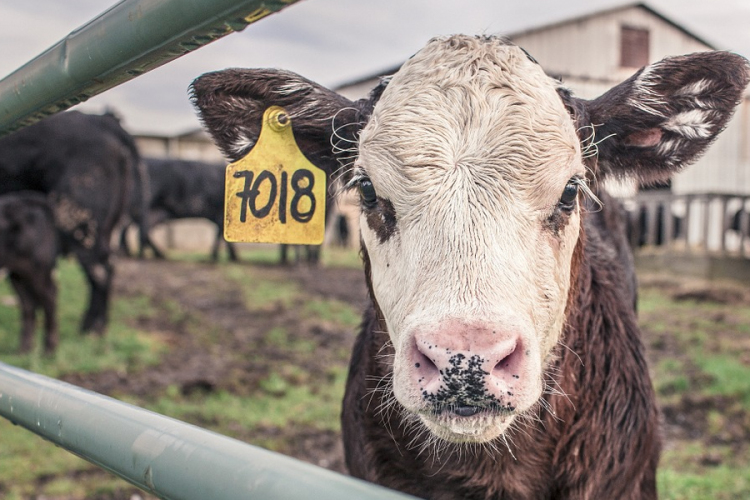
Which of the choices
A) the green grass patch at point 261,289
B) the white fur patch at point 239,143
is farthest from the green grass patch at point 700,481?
the green grass patch at point 261,289

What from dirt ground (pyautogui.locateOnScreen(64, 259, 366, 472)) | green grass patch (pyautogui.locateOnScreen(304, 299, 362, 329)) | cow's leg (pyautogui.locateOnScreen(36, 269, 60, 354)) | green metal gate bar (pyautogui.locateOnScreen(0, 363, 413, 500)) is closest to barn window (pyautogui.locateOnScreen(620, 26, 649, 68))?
dirt ground (pyautogui.locateOnScreen(64, 259, 366, 472))

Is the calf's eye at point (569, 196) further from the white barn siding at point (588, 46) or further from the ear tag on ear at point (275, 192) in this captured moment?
the white barn siding at point (588, 46)

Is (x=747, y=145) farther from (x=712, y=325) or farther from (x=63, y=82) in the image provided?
(x=63, y=82)

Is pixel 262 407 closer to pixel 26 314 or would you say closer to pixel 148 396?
pixel 148 396

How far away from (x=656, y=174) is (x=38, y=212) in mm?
5696

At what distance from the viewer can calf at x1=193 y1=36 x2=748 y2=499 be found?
1.38 meters

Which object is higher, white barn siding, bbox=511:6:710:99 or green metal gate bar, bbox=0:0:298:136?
white barn siding, bbox=511:6:710:99

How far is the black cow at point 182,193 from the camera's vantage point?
13.6m

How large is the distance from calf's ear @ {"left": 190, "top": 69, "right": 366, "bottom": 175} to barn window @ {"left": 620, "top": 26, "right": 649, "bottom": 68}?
1924 cm

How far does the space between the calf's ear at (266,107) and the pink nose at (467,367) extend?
34.9 inches

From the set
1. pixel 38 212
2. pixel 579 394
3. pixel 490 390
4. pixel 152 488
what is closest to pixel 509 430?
pixel 579 394

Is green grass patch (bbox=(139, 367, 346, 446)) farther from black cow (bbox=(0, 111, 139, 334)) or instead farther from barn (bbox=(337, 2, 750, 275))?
barn (bbox=(337, 2, 750, 275))

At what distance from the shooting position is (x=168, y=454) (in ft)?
2.89

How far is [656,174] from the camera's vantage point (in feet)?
7.04
